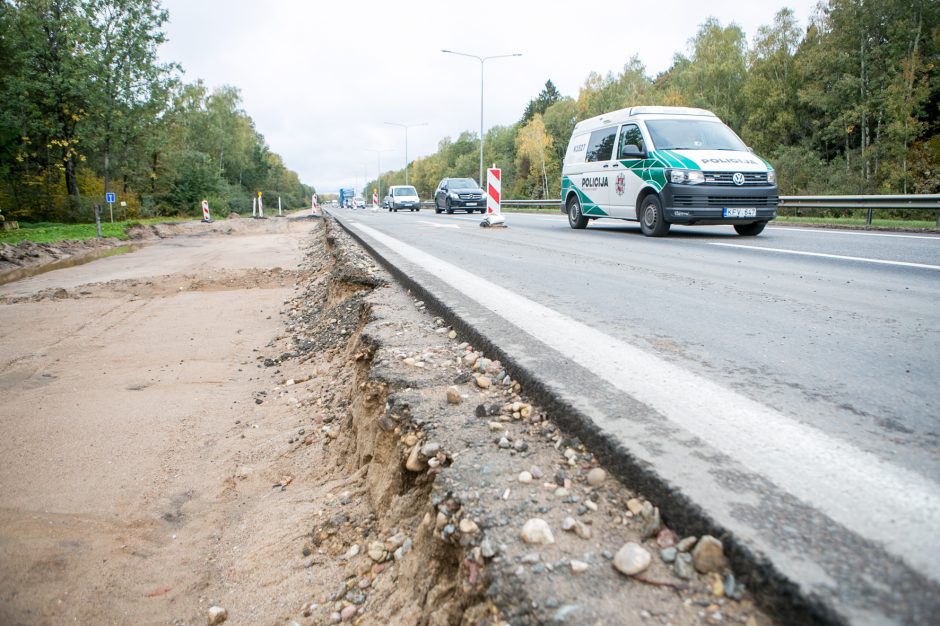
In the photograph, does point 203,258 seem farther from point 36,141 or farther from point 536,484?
point 36,141

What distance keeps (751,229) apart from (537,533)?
10120mm

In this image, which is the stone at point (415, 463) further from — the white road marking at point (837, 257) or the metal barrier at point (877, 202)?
the metal barrier at point (877, 202)

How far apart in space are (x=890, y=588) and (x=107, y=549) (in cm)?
293

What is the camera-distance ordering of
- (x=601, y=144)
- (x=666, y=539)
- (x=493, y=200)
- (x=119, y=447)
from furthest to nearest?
(x=493, y=200)
(x=601, y=144)
(x=119, y=447)
(x=666, y=539)

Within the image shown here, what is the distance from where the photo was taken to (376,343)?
12.4ft

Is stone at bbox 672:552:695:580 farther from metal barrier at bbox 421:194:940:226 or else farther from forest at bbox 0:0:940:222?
forest at bbox 0:0:940:222

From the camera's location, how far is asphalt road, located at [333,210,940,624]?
4.24ft

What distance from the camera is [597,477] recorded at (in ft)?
5.80

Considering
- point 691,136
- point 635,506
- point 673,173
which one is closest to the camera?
point 635,506

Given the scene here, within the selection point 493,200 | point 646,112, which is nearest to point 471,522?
point 646,112

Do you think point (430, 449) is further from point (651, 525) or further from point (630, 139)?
point (630, 139)

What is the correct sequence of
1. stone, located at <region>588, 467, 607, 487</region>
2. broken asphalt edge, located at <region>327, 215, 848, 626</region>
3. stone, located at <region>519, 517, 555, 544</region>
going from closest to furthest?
broken asphalt edge, located at <region>327, 215, 848, 626</region>, stone, located at <region>519, 517, 555, 544</region>, stone, located at <region>588, 467, 607, 487</region>

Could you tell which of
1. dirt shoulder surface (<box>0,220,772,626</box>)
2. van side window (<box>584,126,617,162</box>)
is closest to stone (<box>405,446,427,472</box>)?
dirt shoulder surface (<box>0,220,772,626</box>)

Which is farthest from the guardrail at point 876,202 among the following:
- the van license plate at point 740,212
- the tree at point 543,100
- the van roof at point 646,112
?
the tree at point 543,100
